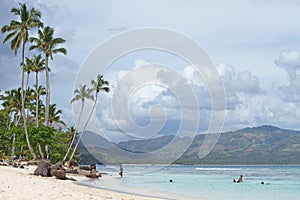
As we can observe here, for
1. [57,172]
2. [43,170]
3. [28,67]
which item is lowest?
[57,172]

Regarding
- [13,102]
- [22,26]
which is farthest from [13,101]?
[22,26]

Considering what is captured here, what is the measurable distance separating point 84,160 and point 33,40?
103 m

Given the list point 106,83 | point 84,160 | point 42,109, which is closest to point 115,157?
point 84,160

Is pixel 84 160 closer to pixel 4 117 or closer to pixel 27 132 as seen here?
pixel 4 117

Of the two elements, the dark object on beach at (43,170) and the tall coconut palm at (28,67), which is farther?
the tall coconut palm at (28,67)

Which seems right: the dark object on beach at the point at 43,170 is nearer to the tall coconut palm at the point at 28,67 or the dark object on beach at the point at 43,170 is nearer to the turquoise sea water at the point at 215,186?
the turquoise sea water at the point at 215,186

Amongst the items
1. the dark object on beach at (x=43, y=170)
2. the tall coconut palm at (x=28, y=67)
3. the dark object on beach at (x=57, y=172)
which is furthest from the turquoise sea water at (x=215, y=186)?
the tall coconut palm at (x=28, y=67)

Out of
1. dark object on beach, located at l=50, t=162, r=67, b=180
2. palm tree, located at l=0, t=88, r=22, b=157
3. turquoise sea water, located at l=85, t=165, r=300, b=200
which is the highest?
palm tree, located at l=0, t=88, r=22, b=157

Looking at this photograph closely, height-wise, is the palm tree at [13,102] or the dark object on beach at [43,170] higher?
the palm tree at [13,102]

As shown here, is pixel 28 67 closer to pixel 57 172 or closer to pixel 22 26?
pixel 22 26

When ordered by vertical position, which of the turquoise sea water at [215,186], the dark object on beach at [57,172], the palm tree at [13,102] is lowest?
the turquoise sea water at [215,186]

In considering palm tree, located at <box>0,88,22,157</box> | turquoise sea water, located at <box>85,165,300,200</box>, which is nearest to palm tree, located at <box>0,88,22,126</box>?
palm tree, located at <box>0,88,22,157</box>

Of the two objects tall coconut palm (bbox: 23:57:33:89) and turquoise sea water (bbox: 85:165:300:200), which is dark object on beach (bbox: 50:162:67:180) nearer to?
turquoise sea water (bbox: 85:165:300:200)

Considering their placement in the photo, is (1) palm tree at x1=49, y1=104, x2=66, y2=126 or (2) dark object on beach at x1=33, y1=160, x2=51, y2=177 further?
(1) palm tree at x1=49, y1=104, x2=66, y2=126
